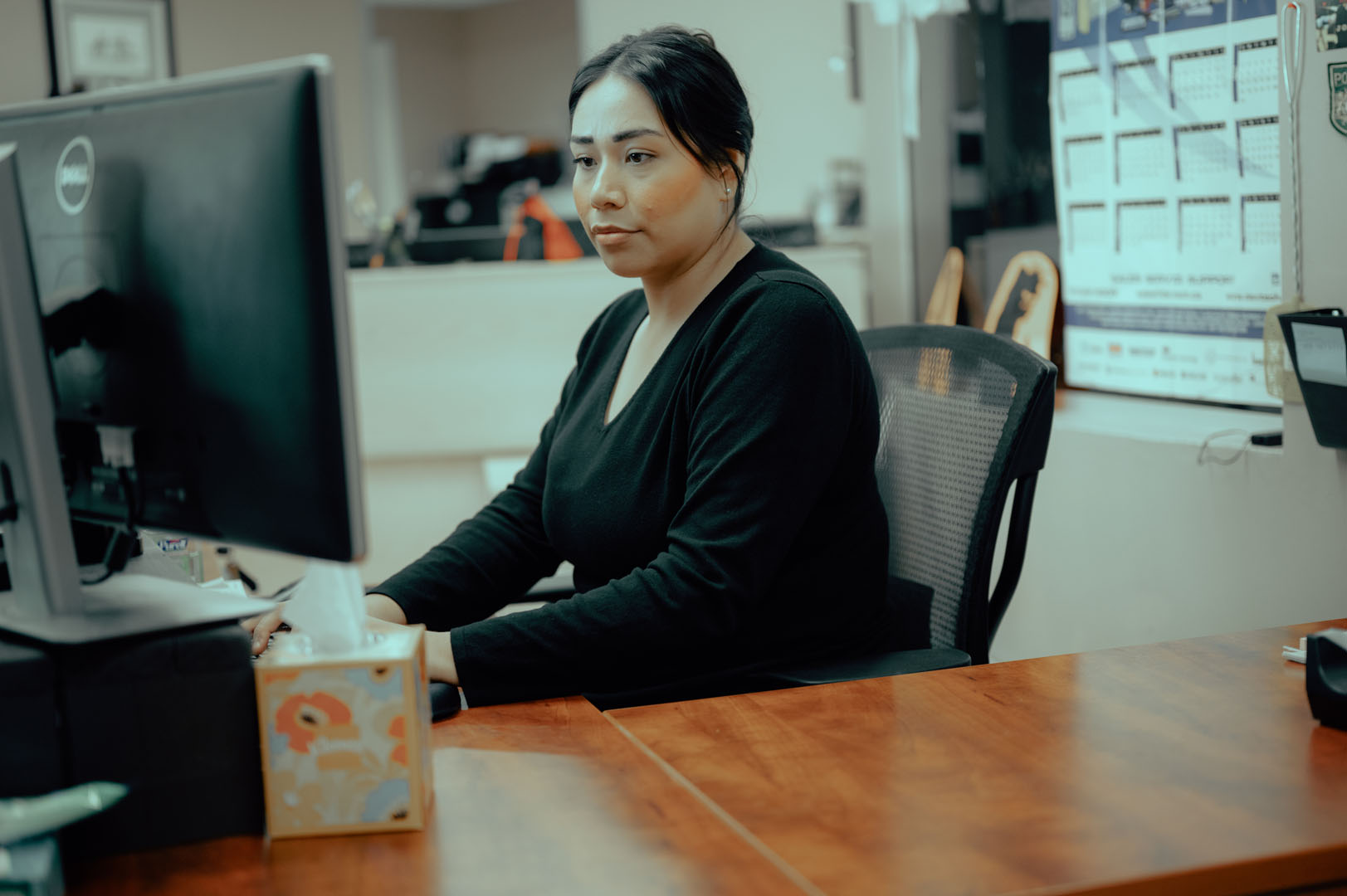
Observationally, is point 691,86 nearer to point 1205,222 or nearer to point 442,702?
point 442,702

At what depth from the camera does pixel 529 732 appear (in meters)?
1.01

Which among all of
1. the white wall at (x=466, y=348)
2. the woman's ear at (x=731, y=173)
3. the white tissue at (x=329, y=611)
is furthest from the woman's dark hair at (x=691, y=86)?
the white wall at (x=466, y=348)

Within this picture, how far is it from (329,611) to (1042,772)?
512mm

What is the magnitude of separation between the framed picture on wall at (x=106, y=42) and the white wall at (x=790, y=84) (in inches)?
93.5

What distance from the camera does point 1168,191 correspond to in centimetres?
209

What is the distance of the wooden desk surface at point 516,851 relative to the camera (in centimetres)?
75

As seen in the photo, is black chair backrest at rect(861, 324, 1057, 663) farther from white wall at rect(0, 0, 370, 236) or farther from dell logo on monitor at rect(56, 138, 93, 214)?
white wall at rect(0, 0, 370, 236)

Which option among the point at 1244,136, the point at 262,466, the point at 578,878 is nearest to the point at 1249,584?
the point at 1244,136

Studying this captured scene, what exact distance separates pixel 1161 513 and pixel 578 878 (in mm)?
1479

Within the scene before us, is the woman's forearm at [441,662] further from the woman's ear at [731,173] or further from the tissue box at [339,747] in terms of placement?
the woman's ear at [731,173]

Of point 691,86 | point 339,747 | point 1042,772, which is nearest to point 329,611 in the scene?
point 339,747

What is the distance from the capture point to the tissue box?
2.70ft

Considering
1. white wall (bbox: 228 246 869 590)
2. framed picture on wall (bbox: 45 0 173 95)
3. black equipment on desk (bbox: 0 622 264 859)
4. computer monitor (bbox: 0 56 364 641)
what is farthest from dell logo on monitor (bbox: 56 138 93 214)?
framed picture on wall (bbox: 45 0 173 95)

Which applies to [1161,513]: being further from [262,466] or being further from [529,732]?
[262,466]
